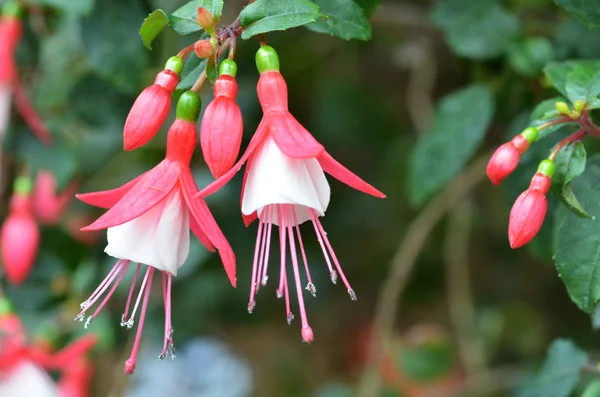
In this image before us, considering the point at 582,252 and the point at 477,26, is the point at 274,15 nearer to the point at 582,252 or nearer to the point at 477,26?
the point at 582,252

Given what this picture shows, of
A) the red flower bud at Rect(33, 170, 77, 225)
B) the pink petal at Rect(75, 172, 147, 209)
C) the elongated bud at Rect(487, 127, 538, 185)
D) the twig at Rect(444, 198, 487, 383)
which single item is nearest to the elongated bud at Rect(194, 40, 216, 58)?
the pink petal at Rect(75, 172, 147, 209)

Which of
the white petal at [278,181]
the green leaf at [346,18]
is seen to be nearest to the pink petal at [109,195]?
the white petal at [278,181]

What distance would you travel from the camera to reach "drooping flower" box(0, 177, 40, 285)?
96 centimetres

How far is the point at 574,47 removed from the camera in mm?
880

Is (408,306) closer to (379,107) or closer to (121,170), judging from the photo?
(379,107)

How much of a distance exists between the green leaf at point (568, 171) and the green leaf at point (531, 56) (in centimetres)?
33

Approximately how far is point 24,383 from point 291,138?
614mm

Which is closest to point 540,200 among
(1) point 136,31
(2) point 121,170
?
(1) point 136,31

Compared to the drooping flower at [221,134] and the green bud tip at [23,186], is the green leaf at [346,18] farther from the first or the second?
the green bud tip at [23,186]

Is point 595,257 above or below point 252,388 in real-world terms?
above

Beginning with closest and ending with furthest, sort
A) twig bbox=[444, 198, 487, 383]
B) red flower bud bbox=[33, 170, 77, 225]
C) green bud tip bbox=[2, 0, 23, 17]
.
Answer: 1. green bud tip bbox=[2, 0, 23, 17]
2. red flower bud bbox=[33, 170, 77, 225]
3. twig bbox=[444, 198, 487, 383]

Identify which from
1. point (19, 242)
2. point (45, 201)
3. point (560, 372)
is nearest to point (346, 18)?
point (560, 372)

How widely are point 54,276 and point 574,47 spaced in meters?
0.92

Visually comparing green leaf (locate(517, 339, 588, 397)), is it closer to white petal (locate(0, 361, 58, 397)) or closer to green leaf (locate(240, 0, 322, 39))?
green leaf (locate(240, 0, 322, 39))
